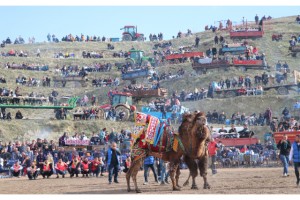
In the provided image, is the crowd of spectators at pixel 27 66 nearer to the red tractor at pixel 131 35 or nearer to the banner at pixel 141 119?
the red tractor at pixel 131 35

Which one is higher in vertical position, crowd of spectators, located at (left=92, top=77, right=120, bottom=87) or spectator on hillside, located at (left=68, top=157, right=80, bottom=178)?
crowd of spectators, located at (left=92, top=77, right=120, bottom=87)

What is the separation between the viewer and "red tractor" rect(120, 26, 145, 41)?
93250 millimetres

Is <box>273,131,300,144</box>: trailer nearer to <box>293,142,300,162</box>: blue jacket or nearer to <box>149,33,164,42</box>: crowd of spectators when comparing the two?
<box>293,142,300,162</box>: blue jacket

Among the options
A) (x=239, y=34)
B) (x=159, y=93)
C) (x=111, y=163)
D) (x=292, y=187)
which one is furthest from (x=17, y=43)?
(x=292, y=187)

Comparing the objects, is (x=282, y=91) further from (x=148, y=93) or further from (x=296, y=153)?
(x=296, y=153)

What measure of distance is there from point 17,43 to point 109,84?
3011 centimetres

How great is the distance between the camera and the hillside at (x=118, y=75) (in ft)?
158

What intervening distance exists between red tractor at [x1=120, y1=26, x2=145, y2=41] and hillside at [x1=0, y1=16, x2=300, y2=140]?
245cm

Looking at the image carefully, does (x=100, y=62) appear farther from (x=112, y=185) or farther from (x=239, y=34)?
(x=112, y=185)

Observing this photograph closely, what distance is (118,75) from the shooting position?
70250mm

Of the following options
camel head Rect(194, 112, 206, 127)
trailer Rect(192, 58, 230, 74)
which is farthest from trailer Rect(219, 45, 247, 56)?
camel head Rect(194, 112, 206, 127)

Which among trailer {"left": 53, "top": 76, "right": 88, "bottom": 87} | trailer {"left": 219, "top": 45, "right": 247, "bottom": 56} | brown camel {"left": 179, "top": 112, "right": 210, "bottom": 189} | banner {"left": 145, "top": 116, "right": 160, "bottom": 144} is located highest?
trailer {"left": 219, "top": 45, "right": 247, "bottom": 56}

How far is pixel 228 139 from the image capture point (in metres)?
36.1

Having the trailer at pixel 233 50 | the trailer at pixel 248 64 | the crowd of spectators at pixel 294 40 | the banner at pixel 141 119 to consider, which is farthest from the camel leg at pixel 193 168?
the crowd of spectators at pixel 294 40
